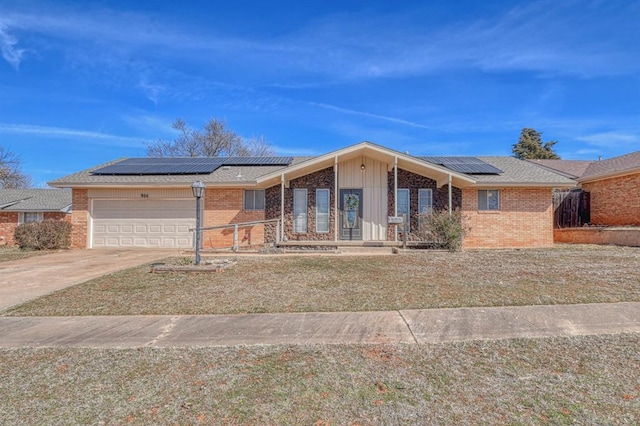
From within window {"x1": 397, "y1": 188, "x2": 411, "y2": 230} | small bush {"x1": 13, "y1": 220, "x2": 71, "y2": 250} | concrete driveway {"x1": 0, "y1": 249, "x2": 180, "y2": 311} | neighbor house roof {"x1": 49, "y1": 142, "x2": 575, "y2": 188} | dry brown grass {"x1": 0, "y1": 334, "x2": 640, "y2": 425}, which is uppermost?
neighbor house roof {"x1": 49, "y1": 142, "x2": 575, "y2": 188}

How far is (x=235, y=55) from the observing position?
14.8m

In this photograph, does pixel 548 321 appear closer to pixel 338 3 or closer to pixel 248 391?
pixel 248 391

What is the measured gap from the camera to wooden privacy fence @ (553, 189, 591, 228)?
16859 millimetres

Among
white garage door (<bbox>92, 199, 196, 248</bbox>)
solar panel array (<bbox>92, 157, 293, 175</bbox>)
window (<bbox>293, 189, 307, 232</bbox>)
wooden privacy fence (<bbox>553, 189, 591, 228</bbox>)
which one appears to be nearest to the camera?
window (<bbox>293, 189, 307, 232</bbox>)

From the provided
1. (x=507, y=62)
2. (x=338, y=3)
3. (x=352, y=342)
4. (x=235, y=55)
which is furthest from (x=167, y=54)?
(x=352, y=342)

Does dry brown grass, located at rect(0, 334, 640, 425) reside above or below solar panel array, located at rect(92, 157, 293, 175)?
below

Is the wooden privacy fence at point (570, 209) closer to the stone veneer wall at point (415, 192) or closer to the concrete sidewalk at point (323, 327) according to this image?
the stone veneer wall at point (415, 192)

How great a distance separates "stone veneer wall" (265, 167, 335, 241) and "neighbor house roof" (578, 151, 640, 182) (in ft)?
41.3

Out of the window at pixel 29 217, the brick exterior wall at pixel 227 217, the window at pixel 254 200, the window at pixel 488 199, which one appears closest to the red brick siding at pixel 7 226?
the window at pixel 29 217

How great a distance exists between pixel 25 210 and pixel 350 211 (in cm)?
1943

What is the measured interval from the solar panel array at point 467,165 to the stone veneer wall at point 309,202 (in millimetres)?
4669

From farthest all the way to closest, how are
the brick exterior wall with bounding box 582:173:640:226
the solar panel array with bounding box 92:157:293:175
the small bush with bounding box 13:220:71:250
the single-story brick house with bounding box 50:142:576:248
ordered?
1. the solar panel array with bounding box 92:157:293:175
2. the brick exterior wall with bounding box 582:173:640:226
3. the single-story brick house with bounding box 50:142:576:248
4. the small bush with bounding box 13:220:71:250

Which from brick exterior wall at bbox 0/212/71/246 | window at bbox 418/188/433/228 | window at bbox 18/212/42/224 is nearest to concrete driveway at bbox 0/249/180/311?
window at bbox 418/188/433/228

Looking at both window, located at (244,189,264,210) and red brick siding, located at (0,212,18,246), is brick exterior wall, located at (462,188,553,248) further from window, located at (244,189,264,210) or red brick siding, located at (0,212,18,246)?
red brick siding, located at (0,212,18,246)
